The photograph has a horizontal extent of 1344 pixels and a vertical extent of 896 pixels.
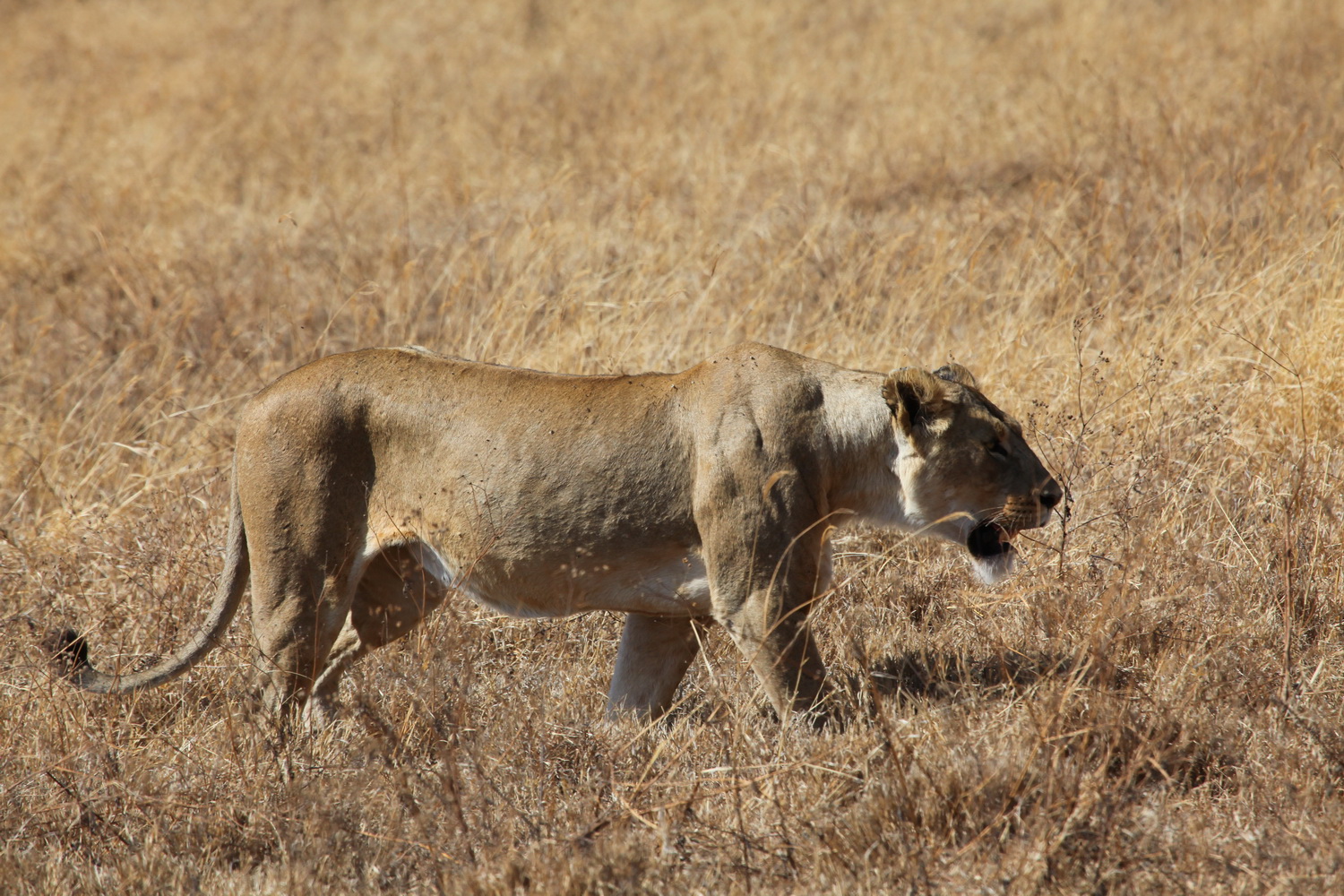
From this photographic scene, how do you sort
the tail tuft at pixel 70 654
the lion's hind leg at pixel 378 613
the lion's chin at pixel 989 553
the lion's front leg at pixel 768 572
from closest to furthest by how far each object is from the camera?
1. the lion's front leg at pixel 768 572
2. the tail tuft at pixel 70 654
3. the lion's chin at pixel 989 553
4. the lion's hind leg at pixel 378 613

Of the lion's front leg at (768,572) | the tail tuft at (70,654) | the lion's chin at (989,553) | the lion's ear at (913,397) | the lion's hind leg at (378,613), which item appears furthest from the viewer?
the lion's hind leg at (378,613)

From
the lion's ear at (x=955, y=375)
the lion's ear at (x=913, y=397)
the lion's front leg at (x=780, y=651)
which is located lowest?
the lion's front leg at (x=780, y=651)

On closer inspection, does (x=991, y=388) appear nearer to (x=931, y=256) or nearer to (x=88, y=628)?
(x=931, y=256)

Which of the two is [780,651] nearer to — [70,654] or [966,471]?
[966,471]

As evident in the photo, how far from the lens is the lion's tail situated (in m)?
4.04

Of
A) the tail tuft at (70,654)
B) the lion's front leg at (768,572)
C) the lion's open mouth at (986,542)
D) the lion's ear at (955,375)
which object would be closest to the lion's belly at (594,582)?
the lion's front leg at (768,572)

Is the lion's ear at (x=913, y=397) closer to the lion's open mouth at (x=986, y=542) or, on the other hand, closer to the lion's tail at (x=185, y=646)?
the lion's open mouth at (x=986, y=542)

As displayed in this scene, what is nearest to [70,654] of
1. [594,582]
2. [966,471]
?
[594,582]

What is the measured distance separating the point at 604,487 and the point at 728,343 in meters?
3.00

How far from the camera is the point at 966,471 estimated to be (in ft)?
13.0

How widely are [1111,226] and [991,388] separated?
7.71 ft

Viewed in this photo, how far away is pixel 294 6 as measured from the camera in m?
16.2

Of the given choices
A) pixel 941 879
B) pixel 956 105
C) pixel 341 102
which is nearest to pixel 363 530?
pixel 941 879

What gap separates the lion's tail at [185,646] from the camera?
13.3ft
